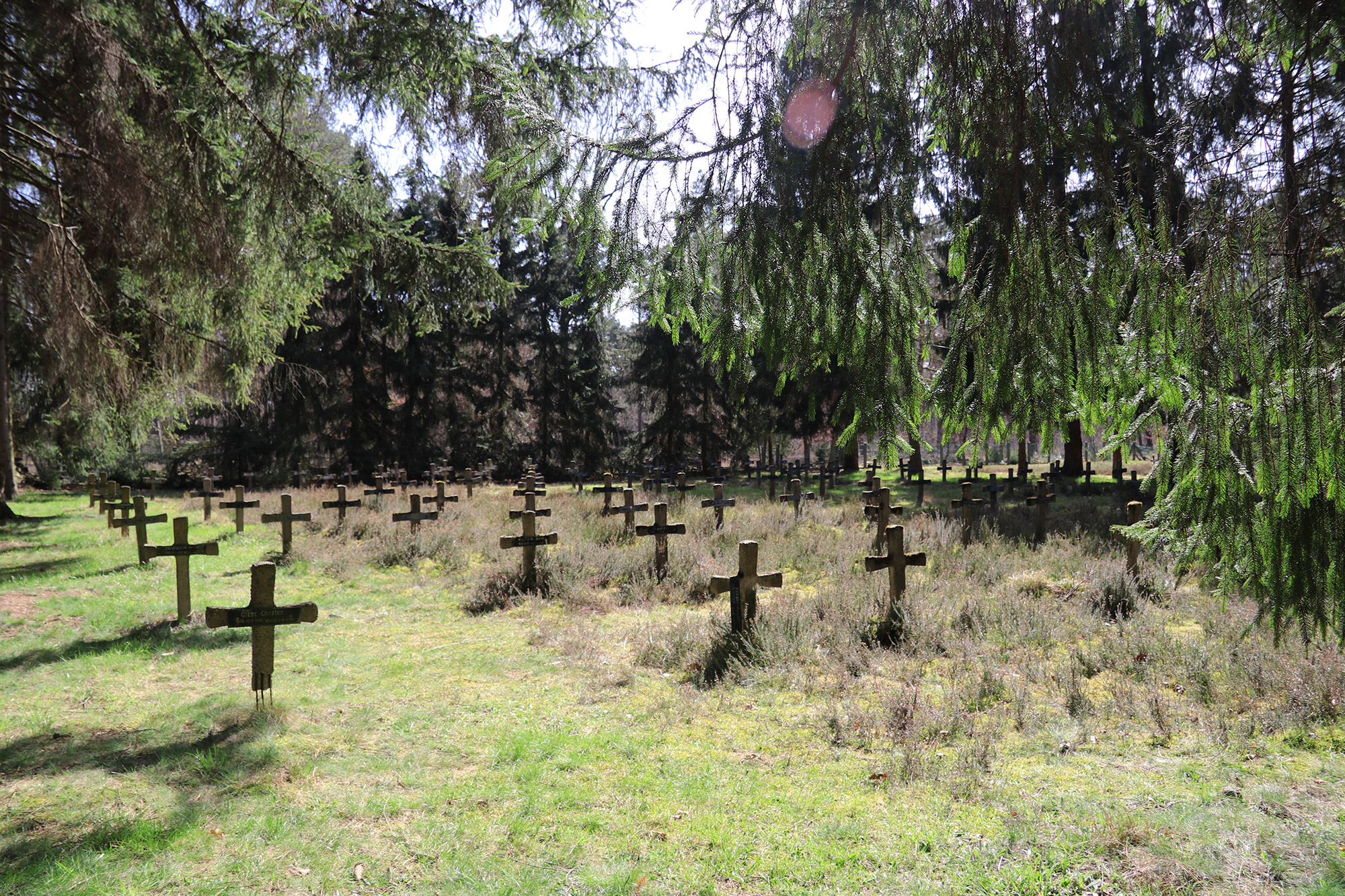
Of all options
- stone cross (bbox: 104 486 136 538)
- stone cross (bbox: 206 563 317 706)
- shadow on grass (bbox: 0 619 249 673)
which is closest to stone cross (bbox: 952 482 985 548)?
stone cross (bbox: 206 563 317 706)

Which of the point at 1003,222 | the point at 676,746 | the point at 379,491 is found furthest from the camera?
the point at 379,491

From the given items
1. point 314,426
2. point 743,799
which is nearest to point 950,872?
point 743,799

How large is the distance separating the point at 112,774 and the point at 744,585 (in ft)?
16.4

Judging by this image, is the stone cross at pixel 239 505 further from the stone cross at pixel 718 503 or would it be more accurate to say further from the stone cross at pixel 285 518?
the stone cross at pixel 718 503

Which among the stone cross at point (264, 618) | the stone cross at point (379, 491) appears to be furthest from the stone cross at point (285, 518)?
the stone cross at point (264, 618)

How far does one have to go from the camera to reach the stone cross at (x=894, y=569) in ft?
23.1

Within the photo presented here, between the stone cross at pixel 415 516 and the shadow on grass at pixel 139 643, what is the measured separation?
5142mm

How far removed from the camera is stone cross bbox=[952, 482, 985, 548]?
38.2ft

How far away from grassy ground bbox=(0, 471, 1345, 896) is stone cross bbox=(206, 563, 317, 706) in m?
0.29

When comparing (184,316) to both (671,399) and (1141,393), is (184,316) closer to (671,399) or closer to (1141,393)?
(1141,393)

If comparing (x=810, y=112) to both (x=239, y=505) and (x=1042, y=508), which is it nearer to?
(x=1042, y=508)

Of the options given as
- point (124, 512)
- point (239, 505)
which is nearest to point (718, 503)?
point (239, 505)

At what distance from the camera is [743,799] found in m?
3.96

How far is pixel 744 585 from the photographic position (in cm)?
704
